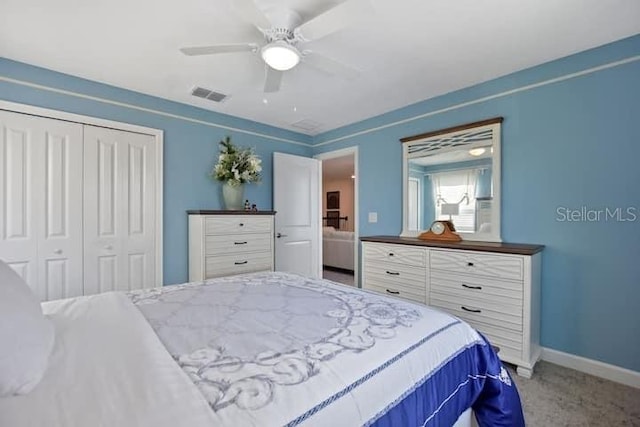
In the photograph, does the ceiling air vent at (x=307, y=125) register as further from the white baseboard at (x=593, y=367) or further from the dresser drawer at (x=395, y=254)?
the white baseboard at (x=593, y=367)

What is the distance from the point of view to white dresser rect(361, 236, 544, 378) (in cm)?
222

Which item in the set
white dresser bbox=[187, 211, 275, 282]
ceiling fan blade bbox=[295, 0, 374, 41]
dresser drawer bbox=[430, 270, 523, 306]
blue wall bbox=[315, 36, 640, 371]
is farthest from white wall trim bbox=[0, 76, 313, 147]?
dresser drawer bbox=[430, 270, 523, 306]

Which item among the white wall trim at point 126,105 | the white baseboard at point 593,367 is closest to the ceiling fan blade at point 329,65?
the white wall trim at point 126,105

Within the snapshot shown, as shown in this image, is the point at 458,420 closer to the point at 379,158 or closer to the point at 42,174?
the point at 379,158

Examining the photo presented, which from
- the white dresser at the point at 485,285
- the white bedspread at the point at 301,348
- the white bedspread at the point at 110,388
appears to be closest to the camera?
the white bedspread at the point at 110,388

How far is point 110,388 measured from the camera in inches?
29.5

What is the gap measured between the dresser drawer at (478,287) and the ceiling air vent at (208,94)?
2.71 m

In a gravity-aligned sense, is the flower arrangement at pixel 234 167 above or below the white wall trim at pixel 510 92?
below

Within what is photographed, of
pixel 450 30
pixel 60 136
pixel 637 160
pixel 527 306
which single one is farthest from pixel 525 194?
pixel 60 136

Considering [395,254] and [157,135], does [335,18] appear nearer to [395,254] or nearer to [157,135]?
[395,254]

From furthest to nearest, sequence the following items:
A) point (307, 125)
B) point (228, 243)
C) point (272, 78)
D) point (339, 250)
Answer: point (339, 250) < point (307, 125) < point (228, 243) < point (272, 78)

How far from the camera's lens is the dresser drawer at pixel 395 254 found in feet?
9.20

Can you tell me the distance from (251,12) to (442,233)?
7.92 feet

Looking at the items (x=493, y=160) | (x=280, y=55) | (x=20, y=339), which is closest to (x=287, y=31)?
(x=280, y=55)
